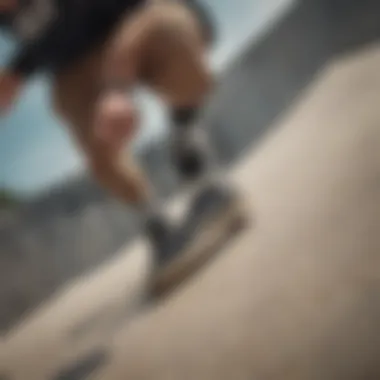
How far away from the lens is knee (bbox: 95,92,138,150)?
0.88 metres

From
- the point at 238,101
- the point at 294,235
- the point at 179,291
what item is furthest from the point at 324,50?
the point at 179,291

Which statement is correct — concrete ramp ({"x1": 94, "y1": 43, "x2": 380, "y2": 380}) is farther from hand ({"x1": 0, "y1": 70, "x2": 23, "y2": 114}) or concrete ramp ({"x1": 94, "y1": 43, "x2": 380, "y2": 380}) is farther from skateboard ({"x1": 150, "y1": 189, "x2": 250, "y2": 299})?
hand ({"x1": 0, "y1": 70, "x2": 23, "y2": 114})

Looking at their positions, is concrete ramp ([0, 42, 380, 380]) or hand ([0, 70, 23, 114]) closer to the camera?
concrete ramp ([0, 42, 380, 380])

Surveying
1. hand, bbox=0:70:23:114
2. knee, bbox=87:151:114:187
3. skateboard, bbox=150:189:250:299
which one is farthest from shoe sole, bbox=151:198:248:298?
hand, bbox=0:70:23:114

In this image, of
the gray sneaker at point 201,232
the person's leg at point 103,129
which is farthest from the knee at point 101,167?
the gray sneaker at point 201,232

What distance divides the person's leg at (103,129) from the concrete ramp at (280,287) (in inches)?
2.4

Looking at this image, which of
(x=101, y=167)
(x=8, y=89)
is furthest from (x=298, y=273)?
(x=8, y=89)

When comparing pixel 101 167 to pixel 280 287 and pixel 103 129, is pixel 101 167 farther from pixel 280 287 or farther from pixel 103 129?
pixel 280 287

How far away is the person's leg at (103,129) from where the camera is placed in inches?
35.0

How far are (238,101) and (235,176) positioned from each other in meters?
0.09

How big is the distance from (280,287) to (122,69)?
30 centimetres

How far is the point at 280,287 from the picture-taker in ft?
2.76

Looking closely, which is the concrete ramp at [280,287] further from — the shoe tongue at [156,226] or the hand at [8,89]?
the hand at [8,89]

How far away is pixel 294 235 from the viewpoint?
862mm
